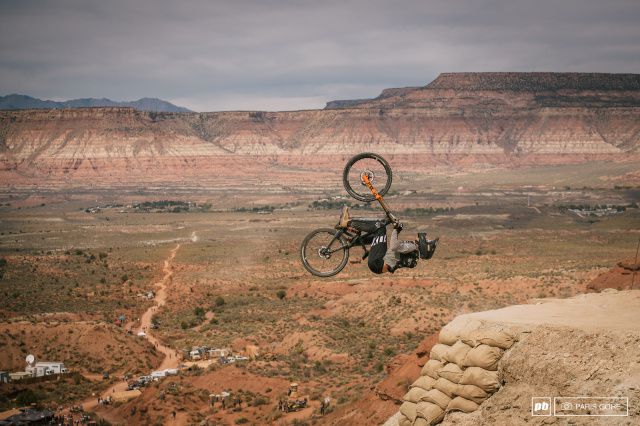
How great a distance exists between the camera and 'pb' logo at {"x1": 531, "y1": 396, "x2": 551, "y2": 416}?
547 inches

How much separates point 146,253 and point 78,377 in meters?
57.1

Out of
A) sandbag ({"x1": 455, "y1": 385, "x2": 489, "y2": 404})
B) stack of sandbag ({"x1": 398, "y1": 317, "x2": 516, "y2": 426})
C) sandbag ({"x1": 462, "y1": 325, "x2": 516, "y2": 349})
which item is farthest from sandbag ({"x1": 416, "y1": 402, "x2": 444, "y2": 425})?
sandbag ({"x1": 462, "y1": 325, "x2": 516, "y2": 349})

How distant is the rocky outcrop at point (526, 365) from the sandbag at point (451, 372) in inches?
0.9

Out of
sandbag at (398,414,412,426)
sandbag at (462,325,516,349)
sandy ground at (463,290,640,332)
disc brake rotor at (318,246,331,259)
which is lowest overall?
sandbag at (398,414,412,426)

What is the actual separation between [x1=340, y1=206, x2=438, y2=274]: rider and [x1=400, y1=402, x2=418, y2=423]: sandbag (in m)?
3.60

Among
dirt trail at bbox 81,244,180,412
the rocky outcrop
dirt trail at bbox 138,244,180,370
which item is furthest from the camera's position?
dirt trail at bbox 138,244,180,370

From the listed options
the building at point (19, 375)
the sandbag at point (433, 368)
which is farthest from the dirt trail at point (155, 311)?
the sandbag at point (433, 368)

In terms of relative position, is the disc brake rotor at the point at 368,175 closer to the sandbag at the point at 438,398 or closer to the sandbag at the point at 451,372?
the sandbag at the point at 451,372

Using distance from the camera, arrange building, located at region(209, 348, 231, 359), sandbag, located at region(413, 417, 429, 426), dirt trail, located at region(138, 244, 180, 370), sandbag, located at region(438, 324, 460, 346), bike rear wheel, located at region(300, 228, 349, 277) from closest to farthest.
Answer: bike rear wheel, located at region(300, 228, 349, 277) → sandbag, located at region(413, 417, 429, 426) → sandbag, located at region(438, 324, 460, 346) → building, located at region(209, 348, 231, 359) → dirt trail, located at region(138, 244, 180, 370)

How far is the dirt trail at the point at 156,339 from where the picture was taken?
39766 mm

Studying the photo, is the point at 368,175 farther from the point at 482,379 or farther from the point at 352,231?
the point at 482,379

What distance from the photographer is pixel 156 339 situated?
52812 mm

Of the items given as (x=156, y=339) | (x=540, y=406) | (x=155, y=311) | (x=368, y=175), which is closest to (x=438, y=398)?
(x=540, y=406)

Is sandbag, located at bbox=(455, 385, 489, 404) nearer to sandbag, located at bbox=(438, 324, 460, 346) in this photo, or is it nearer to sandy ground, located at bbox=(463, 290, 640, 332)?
sandbag, located at bbox=(438, 324, 460, 346)
